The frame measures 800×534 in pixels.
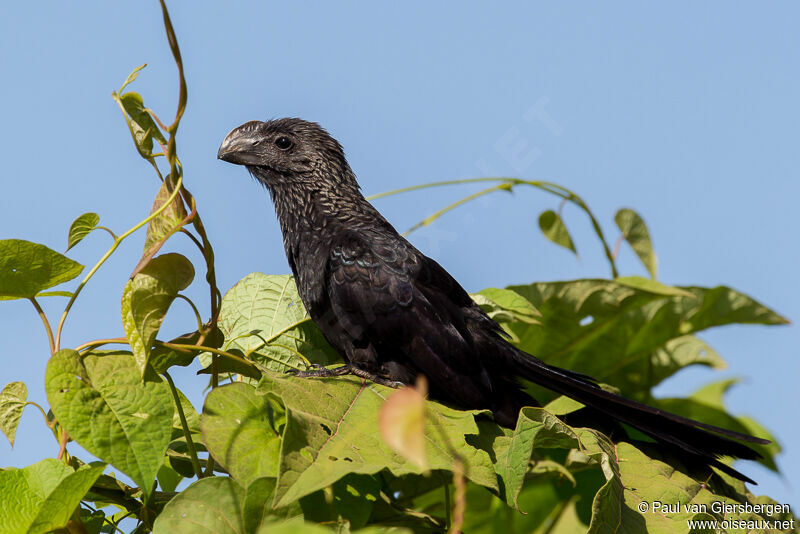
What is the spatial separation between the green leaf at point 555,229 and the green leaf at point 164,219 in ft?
5.18

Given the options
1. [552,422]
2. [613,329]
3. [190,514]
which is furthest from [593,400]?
[190,514]

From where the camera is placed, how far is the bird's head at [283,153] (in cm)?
319

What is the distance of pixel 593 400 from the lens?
238 cm

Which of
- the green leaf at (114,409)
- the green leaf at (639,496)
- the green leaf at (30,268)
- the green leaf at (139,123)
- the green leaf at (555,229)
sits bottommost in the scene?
the green leaf at (639,496)

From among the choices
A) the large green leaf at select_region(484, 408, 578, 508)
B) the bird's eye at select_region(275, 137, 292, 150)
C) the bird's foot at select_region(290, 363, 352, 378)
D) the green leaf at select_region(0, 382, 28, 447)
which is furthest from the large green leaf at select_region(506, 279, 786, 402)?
the green leaf at select_region(0, 382, 28, 447)

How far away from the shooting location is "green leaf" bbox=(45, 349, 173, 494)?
4.32ft

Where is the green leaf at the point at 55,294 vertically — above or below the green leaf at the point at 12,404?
above

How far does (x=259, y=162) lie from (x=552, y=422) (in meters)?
2.00

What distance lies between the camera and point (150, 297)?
1.43 m

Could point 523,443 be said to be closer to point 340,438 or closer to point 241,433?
point 340,438

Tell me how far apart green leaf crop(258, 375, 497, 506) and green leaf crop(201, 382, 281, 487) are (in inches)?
1.9

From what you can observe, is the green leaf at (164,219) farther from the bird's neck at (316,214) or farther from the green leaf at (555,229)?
the green leaf at (555,229)

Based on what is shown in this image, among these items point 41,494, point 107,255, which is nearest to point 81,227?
point 107,255

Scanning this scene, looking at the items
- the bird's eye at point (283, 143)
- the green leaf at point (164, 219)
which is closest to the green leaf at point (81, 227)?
the green leaf at point (164, 219)
